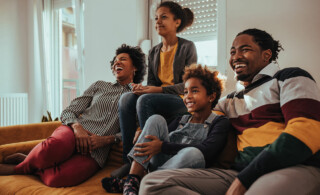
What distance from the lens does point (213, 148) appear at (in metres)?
1.26

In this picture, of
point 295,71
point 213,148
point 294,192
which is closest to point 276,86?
point 295,71

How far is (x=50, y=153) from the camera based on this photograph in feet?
5.31

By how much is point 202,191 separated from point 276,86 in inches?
22.3

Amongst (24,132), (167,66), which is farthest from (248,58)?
(24,132)

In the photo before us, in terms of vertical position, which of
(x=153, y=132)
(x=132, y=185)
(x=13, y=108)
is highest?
(x=153, y=132)

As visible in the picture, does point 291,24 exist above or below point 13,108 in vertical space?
above

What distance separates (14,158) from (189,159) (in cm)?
129

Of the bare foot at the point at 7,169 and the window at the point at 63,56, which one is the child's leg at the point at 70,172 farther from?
the window at the point at 63,56

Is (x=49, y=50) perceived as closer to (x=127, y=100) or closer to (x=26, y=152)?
(x=26, y=152)

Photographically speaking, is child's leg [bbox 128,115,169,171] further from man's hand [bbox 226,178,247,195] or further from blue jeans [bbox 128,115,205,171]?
man's hand [bbox 226,178,247,195]

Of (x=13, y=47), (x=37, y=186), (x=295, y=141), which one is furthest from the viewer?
(x=13, y=47)

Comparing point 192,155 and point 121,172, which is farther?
point 121,172

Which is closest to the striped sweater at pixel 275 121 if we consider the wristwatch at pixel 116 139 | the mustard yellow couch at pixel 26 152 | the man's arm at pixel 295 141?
the man's arm at pixel 295 141

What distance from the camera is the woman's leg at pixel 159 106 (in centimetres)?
163
